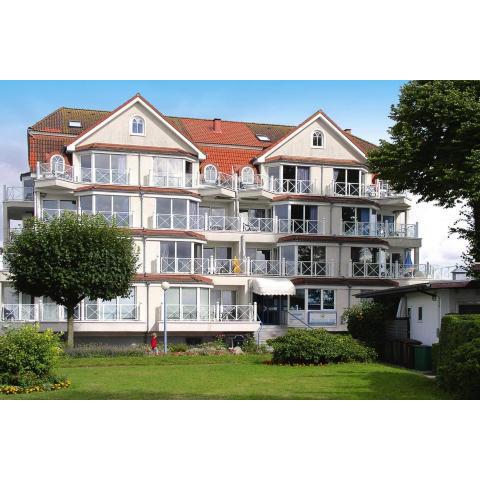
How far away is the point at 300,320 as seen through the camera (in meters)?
49.7

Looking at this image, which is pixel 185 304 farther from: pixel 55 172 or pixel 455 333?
pixel 455 333

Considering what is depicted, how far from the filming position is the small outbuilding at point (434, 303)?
1257 inches

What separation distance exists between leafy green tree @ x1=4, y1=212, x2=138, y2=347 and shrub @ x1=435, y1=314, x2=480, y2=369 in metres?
18.5

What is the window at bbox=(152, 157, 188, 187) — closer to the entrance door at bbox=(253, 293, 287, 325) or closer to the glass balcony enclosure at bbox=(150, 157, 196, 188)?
the glass balcony enclosure at bbox=(150, 157, 196, 188)

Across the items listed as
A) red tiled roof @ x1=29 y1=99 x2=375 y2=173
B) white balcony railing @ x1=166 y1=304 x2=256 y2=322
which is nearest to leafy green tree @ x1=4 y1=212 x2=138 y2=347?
white balcony railing @ x1=166 y1=304 x2=256 y2=322

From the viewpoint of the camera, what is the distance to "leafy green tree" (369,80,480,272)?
39.4m

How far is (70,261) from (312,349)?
13.4 metres

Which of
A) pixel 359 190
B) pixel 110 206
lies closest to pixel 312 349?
pixel 110 206

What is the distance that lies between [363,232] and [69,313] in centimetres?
2179

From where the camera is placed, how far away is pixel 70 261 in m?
38.8

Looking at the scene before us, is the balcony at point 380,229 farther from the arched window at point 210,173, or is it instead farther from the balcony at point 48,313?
the balcony at point 48,313

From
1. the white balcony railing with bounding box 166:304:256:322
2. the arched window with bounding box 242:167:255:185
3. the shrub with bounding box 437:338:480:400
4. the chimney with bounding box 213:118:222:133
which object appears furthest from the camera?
the chimney with bounding box 213:118:222:133

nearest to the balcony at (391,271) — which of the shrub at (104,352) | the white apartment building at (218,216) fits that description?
the white apartment building at (218,216)

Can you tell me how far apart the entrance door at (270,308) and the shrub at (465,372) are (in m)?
29.9
